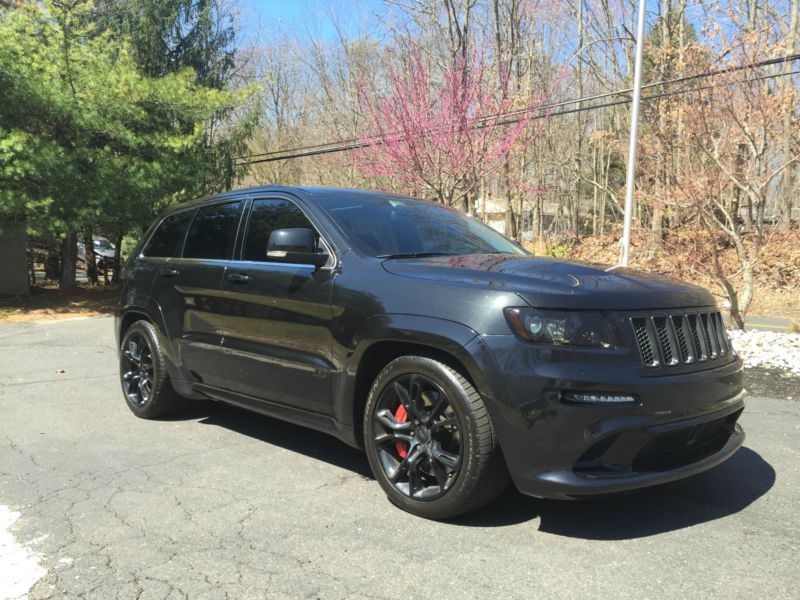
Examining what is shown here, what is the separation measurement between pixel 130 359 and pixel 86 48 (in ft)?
40.9

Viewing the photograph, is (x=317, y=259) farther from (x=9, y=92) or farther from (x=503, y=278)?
(x=9, y=92)

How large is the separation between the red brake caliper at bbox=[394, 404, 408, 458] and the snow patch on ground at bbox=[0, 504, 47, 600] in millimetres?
1783

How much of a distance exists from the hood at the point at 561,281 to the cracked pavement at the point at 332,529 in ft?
3.84

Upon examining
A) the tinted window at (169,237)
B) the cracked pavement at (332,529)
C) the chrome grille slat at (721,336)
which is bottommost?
the cracked pavement at (332,529)

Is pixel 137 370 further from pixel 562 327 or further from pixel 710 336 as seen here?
pixel 710 336

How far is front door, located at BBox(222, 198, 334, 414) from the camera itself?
3.93 m

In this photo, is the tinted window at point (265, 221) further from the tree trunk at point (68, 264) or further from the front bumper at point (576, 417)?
the tree trunk at point (68, 264)

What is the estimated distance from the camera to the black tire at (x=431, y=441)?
10.4 feet

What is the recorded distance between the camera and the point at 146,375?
559cm

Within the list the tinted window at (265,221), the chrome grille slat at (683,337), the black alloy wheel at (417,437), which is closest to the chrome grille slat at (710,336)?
the chrome grille slat at (683,337)

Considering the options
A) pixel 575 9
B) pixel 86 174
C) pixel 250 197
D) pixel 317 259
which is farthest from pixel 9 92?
pixel 575 9

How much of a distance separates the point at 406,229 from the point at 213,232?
5.44 feet

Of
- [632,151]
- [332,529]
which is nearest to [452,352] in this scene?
[332,529]

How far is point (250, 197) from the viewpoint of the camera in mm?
4836
